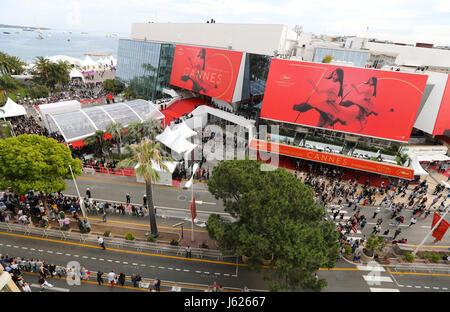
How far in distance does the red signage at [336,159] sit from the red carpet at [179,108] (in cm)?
1778

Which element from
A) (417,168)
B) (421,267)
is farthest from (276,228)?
(417,168)

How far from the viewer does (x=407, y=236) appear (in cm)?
2173

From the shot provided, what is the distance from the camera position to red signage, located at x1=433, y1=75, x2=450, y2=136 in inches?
1194

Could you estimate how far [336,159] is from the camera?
100 ft

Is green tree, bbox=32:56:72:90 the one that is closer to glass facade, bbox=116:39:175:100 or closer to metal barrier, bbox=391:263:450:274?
glass facade, bbox=116:39:175:100

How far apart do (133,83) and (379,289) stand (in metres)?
59.9

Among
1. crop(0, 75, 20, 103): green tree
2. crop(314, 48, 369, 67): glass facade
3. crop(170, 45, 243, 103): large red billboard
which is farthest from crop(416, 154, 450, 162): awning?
crop(0, 75, 20, 103): green tree

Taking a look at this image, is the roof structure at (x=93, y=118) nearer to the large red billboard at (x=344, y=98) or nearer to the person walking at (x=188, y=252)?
the large red billboard at (x=344, y=98)

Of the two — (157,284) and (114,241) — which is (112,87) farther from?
(157,284)

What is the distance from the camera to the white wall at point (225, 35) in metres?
43.4

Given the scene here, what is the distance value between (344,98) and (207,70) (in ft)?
79.4

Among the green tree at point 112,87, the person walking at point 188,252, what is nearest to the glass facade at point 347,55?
the person walking at point 188,252

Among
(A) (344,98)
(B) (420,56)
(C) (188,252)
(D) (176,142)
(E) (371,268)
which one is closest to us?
(C) (188,252)
